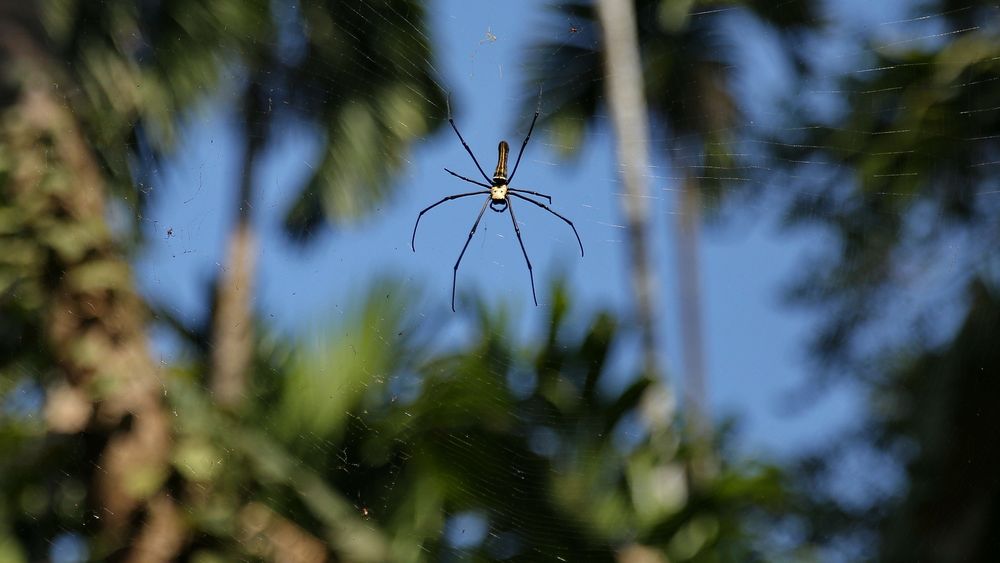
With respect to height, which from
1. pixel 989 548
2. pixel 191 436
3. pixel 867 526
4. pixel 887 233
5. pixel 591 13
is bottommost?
pixel 191 436

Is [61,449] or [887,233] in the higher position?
[887,233]

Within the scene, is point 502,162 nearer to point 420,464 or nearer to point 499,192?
point 499,192

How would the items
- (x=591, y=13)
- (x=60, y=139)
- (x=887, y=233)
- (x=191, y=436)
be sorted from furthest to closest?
1. (x=591, y=13)
2. (x=887, y=233)
3. (x=191, y=436)
4. (x=60, y=139)

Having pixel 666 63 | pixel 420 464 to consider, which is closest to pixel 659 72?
pixel 666 63

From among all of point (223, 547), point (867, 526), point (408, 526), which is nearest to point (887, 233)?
point (867, 526)

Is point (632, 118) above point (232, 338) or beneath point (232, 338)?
above

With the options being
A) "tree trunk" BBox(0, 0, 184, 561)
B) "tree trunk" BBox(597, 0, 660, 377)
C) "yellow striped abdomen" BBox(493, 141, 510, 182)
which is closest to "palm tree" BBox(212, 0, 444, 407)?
"yellow striped abdomen" BBox(493, 141, 510, 182)

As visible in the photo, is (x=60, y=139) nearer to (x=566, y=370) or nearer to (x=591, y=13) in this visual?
(x=566, y=370)

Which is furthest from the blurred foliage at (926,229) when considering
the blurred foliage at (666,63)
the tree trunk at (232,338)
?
the tree trunk at (232,338)
